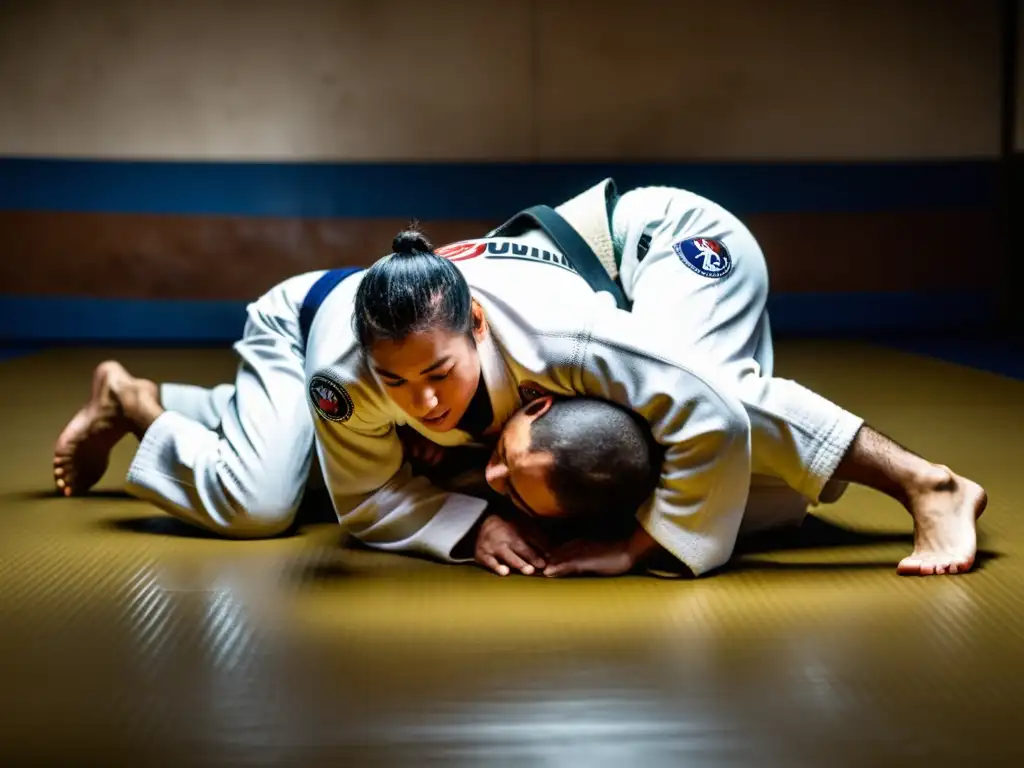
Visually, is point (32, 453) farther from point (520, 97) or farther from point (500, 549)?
point (520, 97)

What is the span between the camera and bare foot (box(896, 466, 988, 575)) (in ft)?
7.65

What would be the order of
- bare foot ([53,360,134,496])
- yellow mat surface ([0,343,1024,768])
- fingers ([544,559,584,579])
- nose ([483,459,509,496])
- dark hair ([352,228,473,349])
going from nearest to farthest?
1. yellow mat surface ([0,343,1024,768])
2. dark hair ([352,228,473,349])
3. nose ([483,459,509,496])
4. fingers ([544,559,584,579])
5. bare foot ([53,360,134,496])

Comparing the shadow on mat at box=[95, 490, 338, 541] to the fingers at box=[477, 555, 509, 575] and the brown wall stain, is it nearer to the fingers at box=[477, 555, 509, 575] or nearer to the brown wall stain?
the fingers at box=[477, 555, 509, 575]

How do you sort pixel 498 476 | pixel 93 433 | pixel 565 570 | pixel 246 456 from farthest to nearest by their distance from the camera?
1. pixel 93 433
2. pixel 246 456
3. pixel 565 570
4. pixel 498 476

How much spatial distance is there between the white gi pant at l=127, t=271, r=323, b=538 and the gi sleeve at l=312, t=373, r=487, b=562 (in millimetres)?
249

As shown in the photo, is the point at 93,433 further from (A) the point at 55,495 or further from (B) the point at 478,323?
(B) the point at 478,323

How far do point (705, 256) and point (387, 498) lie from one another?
0.85 metres

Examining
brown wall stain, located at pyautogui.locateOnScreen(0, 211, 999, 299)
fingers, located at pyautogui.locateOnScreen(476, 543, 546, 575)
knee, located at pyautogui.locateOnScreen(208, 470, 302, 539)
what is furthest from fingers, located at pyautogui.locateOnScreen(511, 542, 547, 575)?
brown wall stain, located at pyautogui.locateOnScreen(0, 211, 999, 299)

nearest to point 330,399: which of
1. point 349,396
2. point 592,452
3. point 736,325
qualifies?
point 349,396

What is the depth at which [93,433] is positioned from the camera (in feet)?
10.0

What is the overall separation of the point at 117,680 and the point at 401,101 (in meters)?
4.96

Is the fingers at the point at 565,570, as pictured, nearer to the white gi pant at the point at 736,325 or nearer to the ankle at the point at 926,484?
the white gi pant at the point at 736,325

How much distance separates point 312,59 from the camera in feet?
20.9

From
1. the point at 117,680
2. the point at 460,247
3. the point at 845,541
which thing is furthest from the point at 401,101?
the point at 117,680
